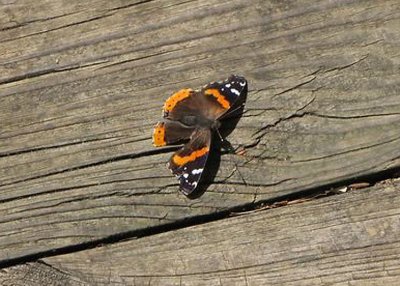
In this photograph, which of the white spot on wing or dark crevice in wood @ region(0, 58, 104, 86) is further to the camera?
dark crevice in wood @ region(0, 58, 104, 86)

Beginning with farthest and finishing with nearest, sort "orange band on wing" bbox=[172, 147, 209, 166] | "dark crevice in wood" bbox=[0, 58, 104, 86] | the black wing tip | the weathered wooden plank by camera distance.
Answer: "dark crevice in wood" bbox=[0, 58, 104, 86]
the black wing tip
"orange band on wing" bbox=[172, 147, 209, 166]
the weathered wooden plank

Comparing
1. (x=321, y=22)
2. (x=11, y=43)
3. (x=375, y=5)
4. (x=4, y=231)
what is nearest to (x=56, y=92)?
(x=11, y=43)

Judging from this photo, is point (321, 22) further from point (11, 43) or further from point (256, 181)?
point (11, 43)

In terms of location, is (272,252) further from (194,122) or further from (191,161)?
(194,122)

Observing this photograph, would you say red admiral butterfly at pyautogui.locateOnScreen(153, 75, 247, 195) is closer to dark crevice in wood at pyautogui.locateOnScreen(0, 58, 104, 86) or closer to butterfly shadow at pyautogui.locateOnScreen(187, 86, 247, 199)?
butterfly shadow at pyautogui.locateOnScreen(187, 86, 247, 199)

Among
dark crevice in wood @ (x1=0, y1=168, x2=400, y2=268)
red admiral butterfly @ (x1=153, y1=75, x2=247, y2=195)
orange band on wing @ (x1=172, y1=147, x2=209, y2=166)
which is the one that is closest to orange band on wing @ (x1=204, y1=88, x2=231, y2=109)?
Result: red admiral butterfly @ (x1=153, y1=75, x2=247, y2=195)

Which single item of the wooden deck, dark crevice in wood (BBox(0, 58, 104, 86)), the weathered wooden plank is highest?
dark crevice in wood (BBox(0, 58, 104, 86))

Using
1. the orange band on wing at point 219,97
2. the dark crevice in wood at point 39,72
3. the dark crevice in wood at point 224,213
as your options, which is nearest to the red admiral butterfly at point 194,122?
the orange band on wing at point 219,97
